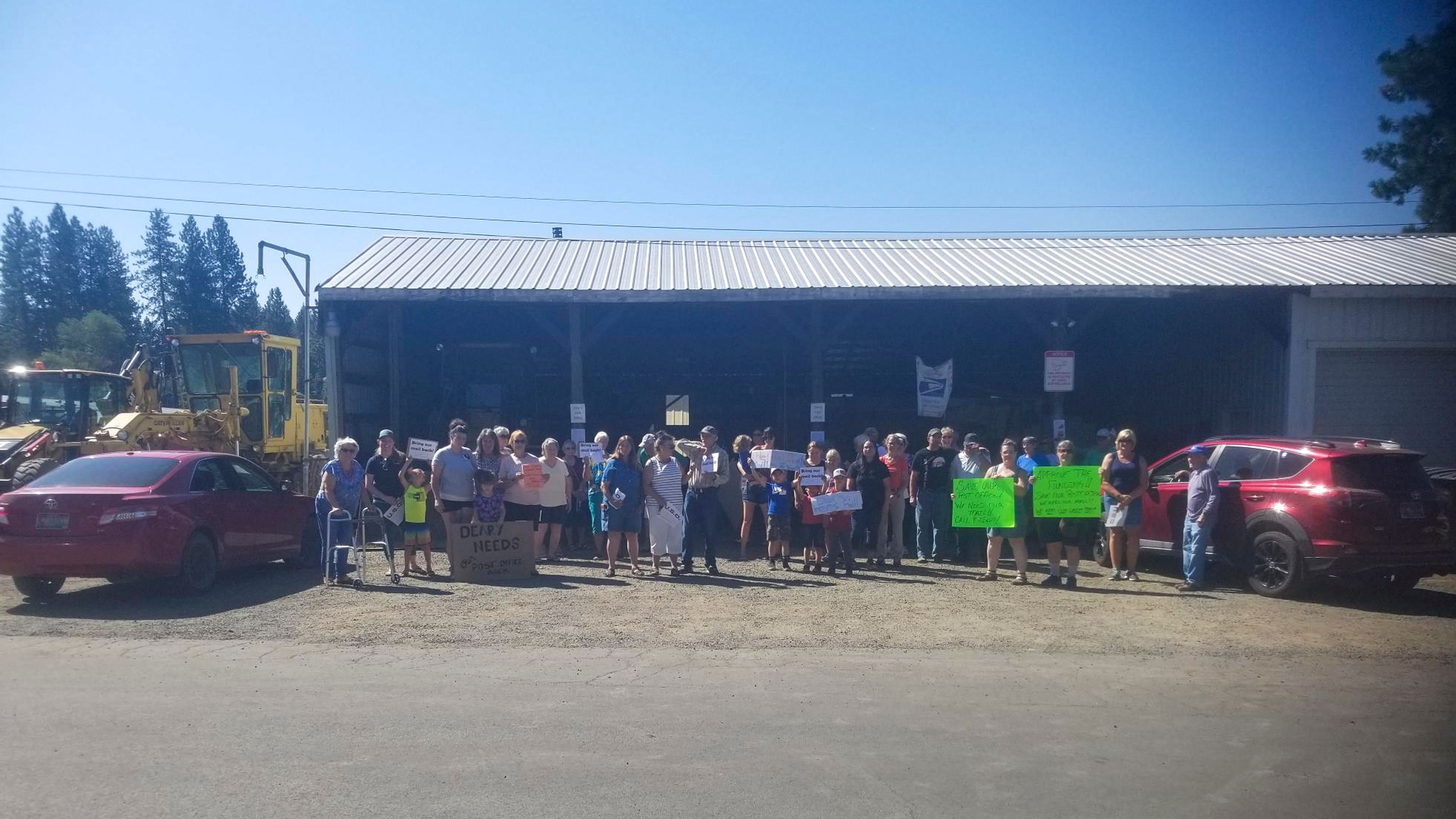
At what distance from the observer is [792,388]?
21.6 metres

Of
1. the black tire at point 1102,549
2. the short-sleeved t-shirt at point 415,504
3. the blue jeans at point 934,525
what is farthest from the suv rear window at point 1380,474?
the short-sleeved t-shirt at point 415,504

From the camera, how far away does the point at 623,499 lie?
11.3m

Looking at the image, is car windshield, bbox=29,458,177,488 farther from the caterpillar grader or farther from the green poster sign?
the green poster sign

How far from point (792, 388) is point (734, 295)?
695 cm

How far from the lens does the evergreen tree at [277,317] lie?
3499 inches

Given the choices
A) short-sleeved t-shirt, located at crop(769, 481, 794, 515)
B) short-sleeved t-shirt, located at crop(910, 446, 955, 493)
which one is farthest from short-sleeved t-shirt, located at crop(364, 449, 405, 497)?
short-sleeved t-shirt, located at crop(910, 446, 955, 493)

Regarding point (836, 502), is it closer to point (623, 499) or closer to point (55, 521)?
point (623, 499)

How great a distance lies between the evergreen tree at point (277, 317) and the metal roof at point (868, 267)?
255ft

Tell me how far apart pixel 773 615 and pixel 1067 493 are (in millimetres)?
4127

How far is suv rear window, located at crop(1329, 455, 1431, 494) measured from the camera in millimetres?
9656

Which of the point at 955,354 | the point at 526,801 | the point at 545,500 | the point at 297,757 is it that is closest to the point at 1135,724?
the point at 526,801

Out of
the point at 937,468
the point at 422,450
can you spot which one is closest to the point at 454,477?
the point at 422,450

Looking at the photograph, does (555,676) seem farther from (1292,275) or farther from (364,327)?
(1292,275)

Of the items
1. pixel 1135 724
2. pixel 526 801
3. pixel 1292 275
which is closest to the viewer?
pixel 526 801
